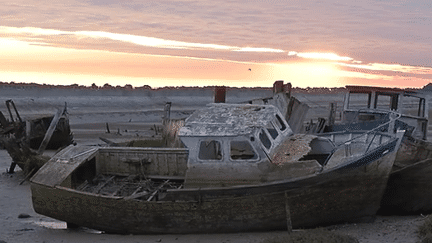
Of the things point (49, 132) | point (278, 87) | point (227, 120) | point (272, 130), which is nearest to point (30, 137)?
point (49, 132)

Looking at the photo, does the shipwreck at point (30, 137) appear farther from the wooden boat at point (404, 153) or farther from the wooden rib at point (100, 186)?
the wooden boat at point (404, 153)

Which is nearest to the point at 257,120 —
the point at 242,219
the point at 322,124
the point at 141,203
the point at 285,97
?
the point at 242,219

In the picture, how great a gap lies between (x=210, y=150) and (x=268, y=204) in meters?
1.78

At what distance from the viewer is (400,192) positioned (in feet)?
40.0

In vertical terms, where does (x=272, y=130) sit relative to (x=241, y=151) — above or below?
above

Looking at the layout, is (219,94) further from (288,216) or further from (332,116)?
(332,116)

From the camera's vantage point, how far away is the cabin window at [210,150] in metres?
11.7

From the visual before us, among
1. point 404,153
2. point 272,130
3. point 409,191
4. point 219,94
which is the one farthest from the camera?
point 219,94

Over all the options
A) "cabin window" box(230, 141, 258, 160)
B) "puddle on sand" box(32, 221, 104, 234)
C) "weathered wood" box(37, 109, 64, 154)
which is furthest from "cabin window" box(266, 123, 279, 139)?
"weathered wood" box(37, 109, 64, 154)

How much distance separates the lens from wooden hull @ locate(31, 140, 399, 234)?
1093cm

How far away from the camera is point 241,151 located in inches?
463

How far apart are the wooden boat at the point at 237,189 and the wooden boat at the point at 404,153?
0.95m

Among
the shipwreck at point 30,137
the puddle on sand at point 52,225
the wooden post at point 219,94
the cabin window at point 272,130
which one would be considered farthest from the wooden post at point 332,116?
the puddle on sand at point 52,225

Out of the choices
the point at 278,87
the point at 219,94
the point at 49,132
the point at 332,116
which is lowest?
the point at 49,132
